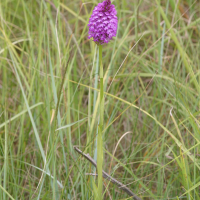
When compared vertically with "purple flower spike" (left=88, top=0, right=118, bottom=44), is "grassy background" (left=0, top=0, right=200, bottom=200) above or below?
below

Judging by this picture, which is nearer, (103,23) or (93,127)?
(103,23)

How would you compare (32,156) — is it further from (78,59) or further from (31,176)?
(78,59)

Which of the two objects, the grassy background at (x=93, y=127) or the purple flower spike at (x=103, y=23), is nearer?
the purple flower spike at (x=103, y=23)

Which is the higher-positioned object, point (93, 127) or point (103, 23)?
point (103, 23)

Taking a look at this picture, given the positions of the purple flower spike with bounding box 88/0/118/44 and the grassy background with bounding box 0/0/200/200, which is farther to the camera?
the grassy background with bounding box 0/0/200/200

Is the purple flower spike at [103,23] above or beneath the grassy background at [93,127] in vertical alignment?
above

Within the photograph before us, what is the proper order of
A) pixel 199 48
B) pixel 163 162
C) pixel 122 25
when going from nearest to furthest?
pixel 163 162, pixel 199 48, pixel 122 25

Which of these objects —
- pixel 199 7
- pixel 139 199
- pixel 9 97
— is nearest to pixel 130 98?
pixel 139 199

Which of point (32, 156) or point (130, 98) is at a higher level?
point (130, 98)
